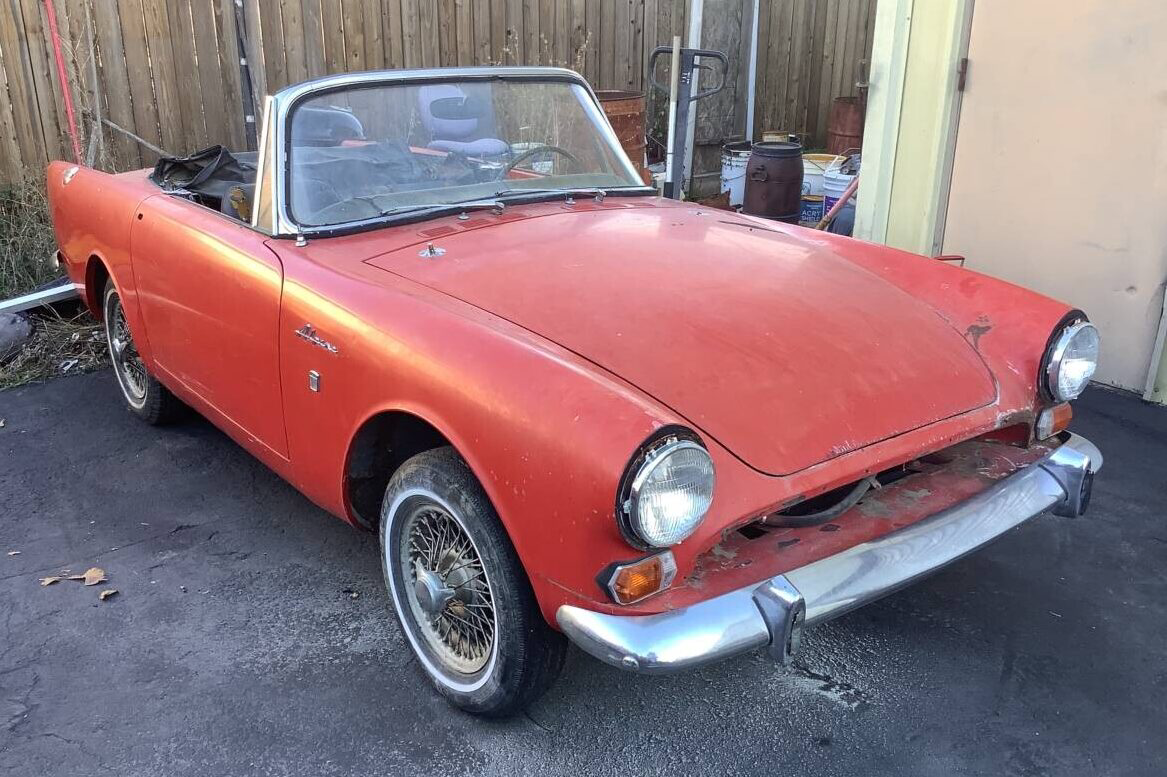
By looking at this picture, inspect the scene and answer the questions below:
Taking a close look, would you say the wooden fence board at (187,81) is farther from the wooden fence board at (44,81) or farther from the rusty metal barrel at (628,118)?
the rusty metal barrel at (628,118)

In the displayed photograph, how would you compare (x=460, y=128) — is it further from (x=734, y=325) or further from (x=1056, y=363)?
(x=1056, y=363)

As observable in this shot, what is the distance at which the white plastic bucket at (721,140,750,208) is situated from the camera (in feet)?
25.8

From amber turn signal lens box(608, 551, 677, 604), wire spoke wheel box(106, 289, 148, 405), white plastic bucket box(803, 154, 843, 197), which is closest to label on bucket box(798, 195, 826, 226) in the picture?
white plastic bucket box(803, 154, 843, 197)

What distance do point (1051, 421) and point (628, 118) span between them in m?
4.35

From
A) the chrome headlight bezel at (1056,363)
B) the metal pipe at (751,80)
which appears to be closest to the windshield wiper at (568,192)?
the chrome headlight bezel at (1056,363)

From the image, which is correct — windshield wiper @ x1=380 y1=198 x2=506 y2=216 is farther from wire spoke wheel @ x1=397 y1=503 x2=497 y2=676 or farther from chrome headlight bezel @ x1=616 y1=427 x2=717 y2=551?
chrome headlight bezel @ x1=616 y1=427 x2=717 y2=551

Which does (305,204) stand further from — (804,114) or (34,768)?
(804,114)

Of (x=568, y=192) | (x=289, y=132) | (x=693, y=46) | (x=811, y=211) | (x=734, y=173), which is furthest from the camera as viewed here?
(x=693, y=46)

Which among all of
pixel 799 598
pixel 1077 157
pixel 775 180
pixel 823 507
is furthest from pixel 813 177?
pixel 799 598

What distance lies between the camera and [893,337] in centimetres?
261

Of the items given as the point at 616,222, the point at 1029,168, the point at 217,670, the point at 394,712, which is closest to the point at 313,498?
the point at 217,670

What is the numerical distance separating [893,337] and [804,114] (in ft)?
25.9

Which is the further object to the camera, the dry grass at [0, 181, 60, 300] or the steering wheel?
the dry grass at [0, 181, 60, 300]

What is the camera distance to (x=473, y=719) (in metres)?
2.49
